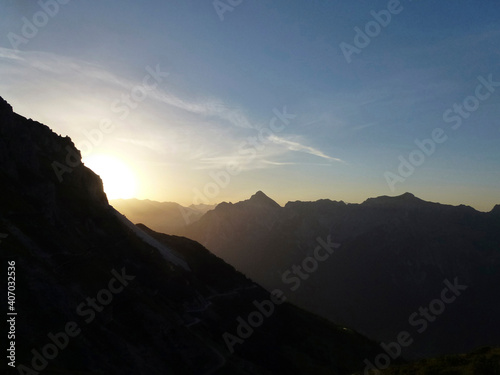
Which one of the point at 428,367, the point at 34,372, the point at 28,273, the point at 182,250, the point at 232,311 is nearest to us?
the point at 428,367

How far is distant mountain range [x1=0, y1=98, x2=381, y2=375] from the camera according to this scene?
46.5m

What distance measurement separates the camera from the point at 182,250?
131875mm

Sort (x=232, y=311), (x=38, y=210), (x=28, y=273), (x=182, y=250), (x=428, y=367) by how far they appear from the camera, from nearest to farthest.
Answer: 1. (x=428, y=367)
2. (x=28, y=273)
3. (x=38, y=210)
4. (x=232, y=311)
5. (x=182, y=250)

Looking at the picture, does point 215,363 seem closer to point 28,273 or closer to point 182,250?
point 28,273

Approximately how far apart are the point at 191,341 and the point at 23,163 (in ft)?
184

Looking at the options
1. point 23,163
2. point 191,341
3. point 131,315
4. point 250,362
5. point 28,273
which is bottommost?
point 250,362

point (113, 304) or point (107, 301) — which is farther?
point (113, 304)

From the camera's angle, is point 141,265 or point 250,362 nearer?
point 250,362

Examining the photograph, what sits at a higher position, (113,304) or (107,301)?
(107,301)

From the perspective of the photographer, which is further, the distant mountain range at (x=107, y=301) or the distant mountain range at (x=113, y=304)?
the distant mountain range at (x=107, y=301)

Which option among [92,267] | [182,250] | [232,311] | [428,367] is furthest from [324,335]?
[428,367]

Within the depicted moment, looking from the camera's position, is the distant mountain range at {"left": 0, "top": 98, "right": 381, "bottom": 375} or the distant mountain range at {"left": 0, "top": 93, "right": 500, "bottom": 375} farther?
the distant mountain range at {"left": 0, "top": 98, "right": 381, "bottom": 375}

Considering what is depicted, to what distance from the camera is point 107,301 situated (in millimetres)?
59938

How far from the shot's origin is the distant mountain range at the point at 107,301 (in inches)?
1829
